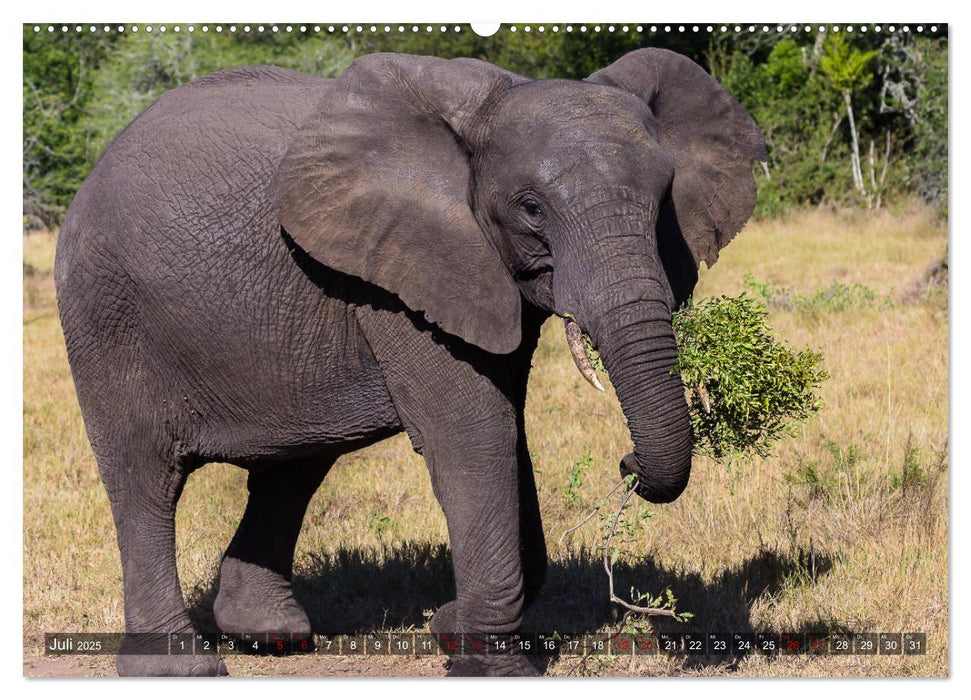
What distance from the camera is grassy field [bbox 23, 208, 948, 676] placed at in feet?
21.6

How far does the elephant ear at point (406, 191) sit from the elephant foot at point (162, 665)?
1868mm

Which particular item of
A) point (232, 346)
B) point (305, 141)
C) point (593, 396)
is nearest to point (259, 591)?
point (232, 346)

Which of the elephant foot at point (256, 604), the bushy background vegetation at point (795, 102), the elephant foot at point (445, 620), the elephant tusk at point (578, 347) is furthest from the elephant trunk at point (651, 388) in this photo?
the bushy background vegetation at point (795, 102)

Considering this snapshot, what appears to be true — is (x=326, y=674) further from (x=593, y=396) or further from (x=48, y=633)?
(x=593, y=396)

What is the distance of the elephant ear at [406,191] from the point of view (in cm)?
518

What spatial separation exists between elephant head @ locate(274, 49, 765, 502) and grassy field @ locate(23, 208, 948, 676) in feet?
5.69

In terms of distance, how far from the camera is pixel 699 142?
18.8ft

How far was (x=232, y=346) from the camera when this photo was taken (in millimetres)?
5738

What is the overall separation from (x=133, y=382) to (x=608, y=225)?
2.24 m

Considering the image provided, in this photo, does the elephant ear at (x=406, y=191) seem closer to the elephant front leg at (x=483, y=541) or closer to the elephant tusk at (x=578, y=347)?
the elephant tusk at (x=578, y=347)

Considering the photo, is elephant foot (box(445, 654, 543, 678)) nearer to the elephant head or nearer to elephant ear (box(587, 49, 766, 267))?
the elephant head

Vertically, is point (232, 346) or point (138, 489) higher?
point (232, 346)

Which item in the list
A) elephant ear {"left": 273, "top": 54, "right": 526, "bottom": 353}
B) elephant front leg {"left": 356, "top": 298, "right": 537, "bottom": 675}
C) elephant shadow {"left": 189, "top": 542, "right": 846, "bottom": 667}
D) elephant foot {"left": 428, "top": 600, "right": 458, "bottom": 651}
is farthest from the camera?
elephant shadow {"left": 189, "top": 542, "right": 846, "bottom": 667}

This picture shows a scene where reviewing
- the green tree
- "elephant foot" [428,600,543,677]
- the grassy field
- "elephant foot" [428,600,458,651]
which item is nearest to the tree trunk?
the grassy field
